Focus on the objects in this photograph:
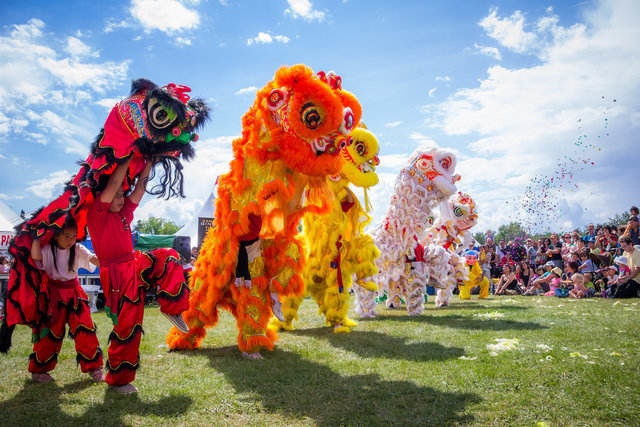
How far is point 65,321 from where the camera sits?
3111 mm

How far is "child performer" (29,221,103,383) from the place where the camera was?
119 inches

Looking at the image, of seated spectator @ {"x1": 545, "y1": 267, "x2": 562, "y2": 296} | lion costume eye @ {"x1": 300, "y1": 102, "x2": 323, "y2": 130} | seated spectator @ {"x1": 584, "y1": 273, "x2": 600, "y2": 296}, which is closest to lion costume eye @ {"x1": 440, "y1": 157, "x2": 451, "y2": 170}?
lion costume eye @ {"x1": 300, "y1": 102, "x2": 323, "y2": 130}

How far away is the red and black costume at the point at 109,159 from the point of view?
8.89ft

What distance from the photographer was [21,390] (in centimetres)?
291

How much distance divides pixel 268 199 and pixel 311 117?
0.83 meters

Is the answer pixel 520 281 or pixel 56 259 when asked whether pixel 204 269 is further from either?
pixel 520 281

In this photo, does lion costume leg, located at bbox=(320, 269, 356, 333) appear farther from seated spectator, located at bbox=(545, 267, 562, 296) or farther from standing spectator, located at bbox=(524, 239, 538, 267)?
standing spectator, located at bbox=(524, 239, 538, 267)

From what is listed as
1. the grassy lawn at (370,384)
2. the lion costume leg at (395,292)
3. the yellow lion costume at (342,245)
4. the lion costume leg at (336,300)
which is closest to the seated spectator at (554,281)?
the lion costume leg at (395,292)

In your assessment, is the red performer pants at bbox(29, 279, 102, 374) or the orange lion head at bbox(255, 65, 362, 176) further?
the orange lion head at bbox(255, 65, 362, 176)

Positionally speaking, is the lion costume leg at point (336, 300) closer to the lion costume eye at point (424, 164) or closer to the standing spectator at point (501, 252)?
the lion costume eye at point (424, 164)

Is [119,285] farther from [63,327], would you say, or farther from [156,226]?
[156,226]

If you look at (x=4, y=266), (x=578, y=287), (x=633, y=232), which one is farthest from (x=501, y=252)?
(x=4, y=266)

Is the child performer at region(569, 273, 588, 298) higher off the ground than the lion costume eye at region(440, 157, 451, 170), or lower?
lower

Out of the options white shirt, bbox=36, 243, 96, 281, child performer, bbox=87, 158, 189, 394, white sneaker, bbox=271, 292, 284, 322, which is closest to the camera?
child performer, bbox=87, 158, 189, 394
